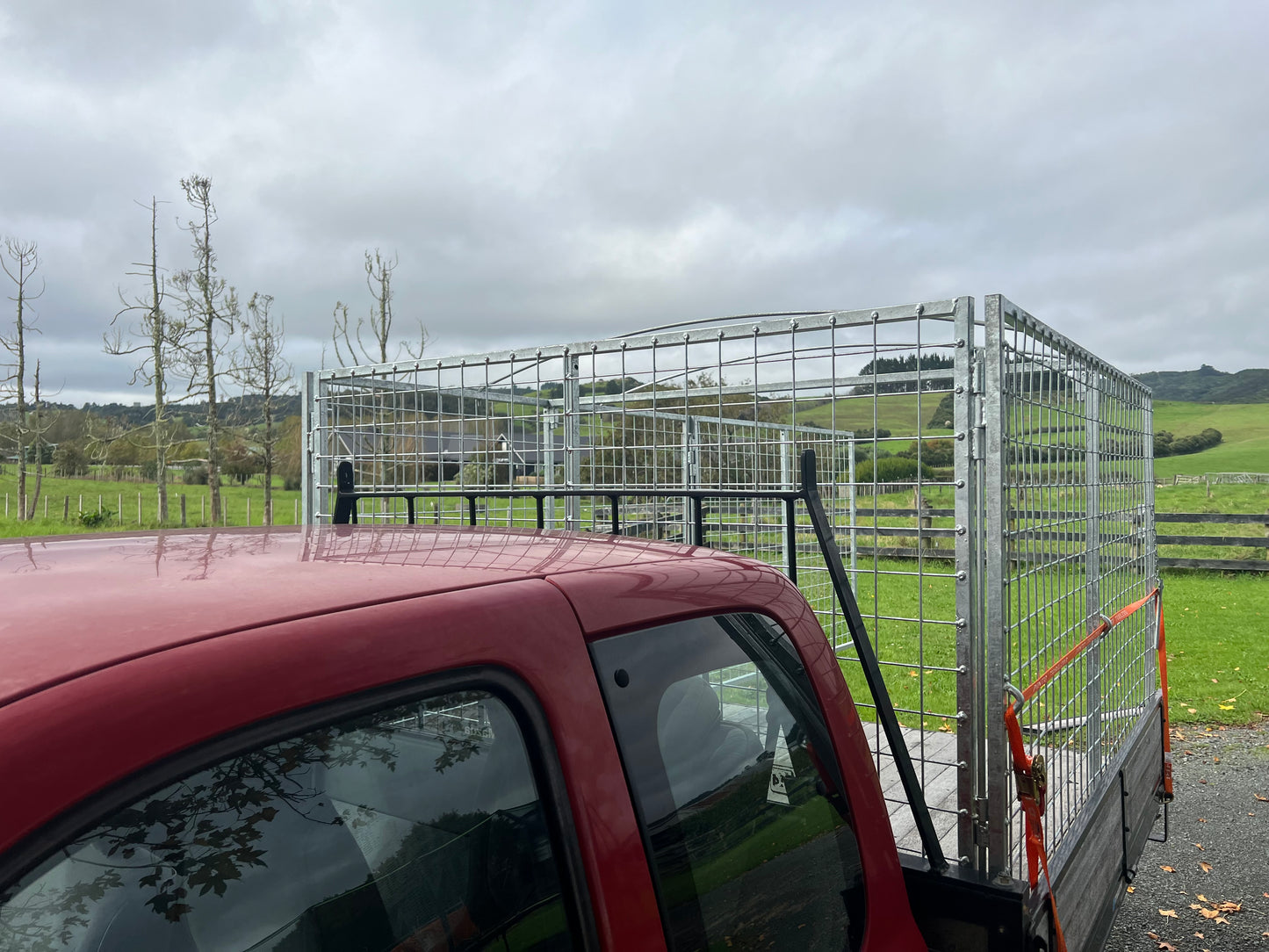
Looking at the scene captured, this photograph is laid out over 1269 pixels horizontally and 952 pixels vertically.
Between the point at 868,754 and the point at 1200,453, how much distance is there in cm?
7140

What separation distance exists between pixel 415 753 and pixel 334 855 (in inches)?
5.2

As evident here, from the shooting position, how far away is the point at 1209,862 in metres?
5.26

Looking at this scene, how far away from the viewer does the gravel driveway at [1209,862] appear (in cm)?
445

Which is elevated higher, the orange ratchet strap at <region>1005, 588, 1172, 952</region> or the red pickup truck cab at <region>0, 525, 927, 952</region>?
the red pickup truck cab at <region>0, 525, 927, 952</region>

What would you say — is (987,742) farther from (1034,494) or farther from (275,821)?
(275,821)

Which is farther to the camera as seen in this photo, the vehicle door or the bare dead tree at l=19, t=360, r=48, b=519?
the bare dead tree at l=19, t=360, r=48, b=519

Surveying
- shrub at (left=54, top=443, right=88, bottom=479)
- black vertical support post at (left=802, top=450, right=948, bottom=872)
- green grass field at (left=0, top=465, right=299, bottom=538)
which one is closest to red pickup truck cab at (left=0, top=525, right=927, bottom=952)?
black vertical support post at (left=802, top=450, right=948, bottom=872)

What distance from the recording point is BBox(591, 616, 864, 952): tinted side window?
1.20 m

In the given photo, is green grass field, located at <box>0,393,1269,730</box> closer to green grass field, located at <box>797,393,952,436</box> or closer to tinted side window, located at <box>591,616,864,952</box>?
green grass field, located at <box>797,393,952,436</box>

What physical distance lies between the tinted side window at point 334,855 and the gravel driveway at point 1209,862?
14.7ft

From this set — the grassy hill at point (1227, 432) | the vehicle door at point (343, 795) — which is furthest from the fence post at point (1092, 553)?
the grassy hill at point (1227, 432)

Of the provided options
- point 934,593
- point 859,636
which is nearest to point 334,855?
point 859,636

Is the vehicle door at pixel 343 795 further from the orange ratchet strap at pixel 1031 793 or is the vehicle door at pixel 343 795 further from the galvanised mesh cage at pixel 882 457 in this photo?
the orange ratchet strap at pixel 1031 793

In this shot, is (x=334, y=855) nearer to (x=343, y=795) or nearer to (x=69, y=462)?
(x=343, y=795)
